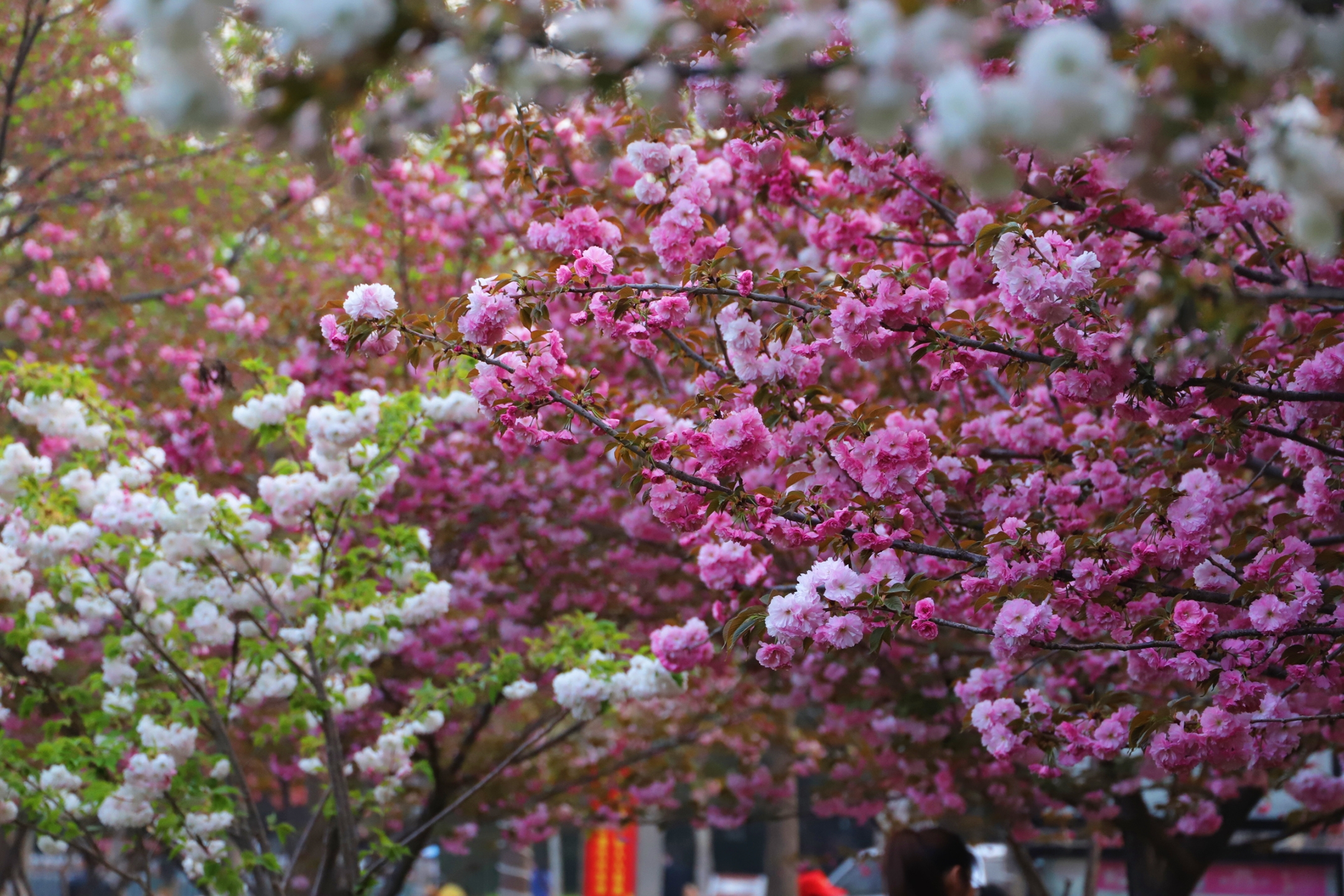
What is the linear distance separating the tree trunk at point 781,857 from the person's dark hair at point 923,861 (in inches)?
328

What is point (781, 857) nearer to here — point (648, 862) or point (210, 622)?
→ point (648, 862)

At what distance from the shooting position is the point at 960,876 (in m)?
3.64

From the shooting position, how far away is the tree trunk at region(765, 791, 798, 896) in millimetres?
12219

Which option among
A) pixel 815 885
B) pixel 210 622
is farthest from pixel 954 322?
pixel 815 885

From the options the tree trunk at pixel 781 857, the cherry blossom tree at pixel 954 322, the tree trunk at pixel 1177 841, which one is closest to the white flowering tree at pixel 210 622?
the cherry blossom tree at pixel 954 322

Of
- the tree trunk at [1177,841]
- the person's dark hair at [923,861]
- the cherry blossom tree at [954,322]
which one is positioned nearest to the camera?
the cherry blossom tree at [954,322]

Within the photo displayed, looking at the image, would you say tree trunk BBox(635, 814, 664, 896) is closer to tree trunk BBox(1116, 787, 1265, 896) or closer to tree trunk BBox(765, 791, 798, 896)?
tree trunk BBox(765, 791, 798, 896)

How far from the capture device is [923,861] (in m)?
3.64

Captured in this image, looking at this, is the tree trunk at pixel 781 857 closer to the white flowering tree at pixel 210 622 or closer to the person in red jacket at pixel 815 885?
the person in red jacket at pixel 815 885

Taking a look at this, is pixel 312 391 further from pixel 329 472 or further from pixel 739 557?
→ pixel 739 557

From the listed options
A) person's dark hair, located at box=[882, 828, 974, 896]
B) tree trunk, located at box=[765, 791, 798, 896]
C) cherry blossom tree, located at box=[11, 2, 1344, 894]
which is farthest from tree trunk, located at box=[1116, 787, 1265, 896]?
tree trunk, located at box=[765, 791, 798, 896]

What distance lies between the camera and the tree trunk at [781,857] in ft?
40.1

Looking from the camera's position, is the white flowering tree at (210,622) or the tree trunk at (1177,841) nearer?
the white flowering tree at (210,622)

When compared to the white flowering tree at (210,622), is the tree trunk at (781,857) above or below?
below
